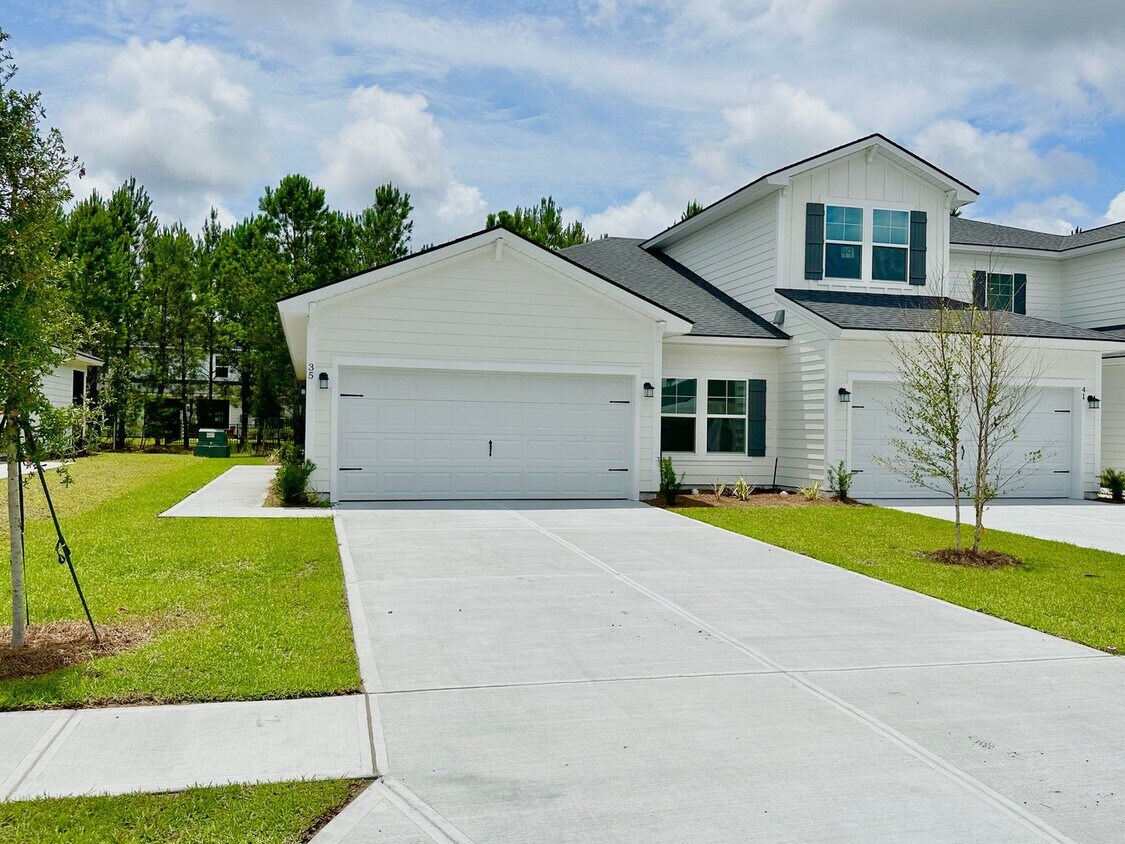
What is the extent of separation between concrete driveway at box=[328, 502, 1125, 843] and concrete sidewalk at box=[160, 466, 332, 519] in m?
4.35

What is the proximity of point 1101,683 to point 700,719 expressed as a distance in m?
2.75

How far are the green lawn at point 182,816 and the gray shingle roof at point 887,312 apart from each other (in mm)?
13596

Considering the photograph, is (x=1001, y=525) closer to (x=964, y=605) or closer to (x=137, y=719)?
(x=964, y=605)

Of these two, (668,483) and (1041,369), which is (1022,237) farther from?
(668,483)

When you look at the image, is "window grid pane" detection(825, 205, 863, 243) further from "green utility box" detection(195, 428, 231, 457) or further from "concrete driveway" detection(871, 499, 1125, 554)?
"green utility box" detection(195, 428, 231, 457)

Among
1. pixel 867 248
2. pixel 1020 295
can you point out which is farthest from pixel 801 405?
pixel 1020 295

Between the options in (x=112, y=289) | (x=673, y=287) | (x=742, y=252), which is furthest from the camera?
(x=112, y=289)

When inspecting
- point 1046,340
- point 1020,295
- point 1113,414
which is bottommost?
point 1113,414

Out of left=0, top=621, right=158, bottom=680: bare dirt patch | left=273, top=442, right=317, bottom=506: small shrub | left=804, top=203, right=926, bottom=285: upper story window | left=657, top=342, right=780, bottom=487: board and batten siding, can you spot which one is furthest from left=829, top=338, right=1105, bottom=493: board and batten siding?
left=0, top=621, right=158, bottom=680: bare dirt patch

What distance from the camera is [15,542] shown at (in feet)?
17.9

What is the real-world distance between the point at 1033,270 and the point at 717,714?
67.9 ft

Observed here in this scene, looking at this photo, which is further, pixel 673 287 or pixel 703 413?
pixel 673 287

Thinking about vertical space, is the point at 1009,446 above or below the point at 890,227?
below

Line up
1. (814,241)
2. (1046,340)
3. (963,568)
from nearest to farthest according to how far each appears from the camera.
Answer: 1. (963,568)
2. (1046,340)
3. (814,241)
